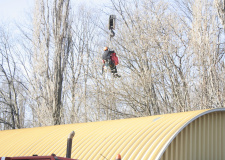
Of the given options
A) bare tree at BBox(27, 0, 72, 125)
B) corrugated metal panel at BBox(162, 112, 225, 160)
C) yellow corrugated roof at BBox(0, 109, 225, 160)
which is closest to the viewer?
yellow corrugated roof at BBox(0, 109, 225, 160)

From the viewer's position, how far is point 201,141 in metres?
9.41

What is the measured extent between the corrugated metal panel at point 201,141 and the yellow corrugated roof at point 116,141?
1.26 ft

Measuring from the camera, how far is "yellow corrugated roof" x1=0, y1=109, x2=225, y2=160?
8.00 m

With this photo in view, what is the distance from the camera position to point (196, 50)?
1641 cm

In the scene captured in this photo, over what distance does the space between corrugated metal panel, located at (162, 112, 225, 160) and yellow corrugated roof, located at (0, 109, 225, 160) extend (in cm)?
38

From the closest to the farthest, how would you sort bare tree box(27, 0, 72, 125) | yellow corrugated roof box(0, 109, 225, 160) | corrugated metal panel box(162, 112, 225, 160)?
yellow corrugated roof box(0, 109, 225, 160), corrugated metal panel box(162, 112, 225, 160), bare tree box(27, 0, 72, 125)

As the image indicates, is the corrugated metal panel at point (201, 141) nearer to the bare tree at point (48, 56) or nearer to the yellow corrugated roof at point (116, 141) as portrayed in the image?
the yellow corrugated roof at point (116, 141)

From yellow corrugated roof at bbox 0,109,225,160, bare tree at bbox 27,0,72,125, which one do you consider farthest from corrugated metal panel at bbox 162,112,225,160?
bare tree at bbox 27,0,72,125

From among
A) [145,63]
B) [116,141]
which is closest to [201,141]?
[116,141]

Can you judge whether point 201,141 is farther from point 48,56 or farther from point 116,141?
point 48,56

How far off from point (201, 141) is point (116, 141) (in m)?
2.26

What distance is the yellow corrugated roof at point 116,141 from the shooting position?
26.2 ft

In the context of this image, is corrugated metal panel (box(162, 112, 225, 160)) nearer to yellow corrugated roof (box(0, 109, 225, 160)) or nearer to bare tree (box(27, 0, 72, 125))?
yellow corrugated roof (box(0, 109, 225, 160))

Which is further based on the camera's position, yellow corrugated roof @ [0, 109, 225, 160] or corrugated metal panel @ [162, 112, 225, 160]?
corrugated metal panel @ [162, 112, 225, 160]
